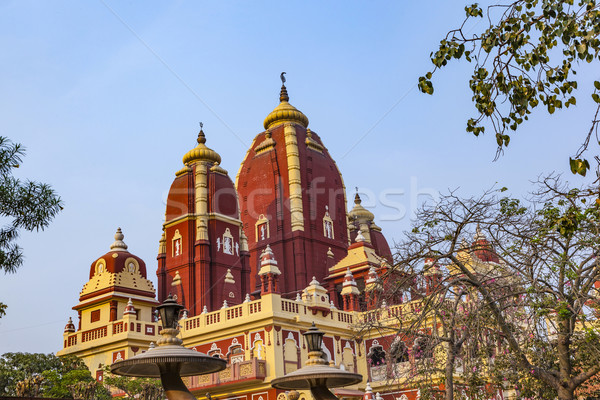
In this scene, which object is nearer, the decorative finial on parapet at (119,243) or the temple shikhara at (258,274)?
the temple shikhara at (258,274)

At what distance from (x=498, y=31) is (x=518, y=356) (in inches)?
239

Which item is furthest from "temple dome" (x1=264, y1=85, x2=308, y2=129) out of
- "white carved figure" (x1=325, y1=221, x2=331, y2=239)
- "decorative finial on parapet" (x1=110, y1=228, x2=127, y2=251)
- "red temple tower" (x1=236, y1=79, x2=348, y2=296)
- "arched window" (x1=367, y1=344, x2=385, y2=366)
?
"arched window" (x1=367, y1=344, x2=385, y2=366)

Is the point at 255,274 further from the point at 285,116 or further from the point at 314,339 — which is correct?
the point at 314,339

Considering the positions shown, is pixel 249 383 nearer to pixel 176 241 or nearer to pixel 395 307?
pixel 395 307

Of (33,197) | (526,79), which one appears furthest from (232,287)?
(526,79)

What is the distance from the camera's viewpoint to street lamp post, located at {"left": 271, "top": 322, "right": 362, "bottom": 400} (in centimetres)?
988

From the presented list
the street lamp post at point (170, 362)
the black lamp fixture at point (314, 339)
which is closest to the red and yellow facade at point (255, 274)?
the black lamp fixture at point (314, 339)

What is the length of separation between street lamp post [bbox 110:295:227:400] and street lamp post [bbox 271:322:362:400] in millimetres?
1246

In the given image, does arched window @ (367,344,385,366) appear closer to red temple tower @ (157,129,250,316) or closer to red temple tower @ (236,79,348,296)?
red temple tower @ (236,79,348,296)

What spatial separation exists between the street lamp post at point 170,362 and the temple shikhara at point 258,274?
1511 centimetres

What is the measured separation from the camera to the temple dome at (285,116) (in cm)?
4069

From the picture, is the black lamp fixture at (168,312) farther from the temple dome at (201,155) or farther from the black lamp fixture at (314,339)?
the temple dome at (201,155)

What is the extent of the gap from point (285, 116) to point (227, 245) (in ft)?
29.9

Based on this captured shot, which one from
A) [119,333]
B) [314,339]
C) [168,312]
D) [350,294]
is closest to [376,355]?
[350,294]
